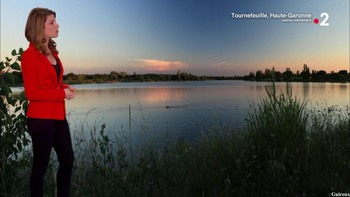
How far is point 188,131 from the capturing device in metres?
13.6

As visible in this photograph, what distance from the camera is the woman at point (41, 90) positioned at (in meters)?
3.01

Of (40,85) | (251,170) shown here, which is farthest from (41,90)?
(251,170)

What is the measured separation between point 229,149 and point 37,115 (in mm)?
3169

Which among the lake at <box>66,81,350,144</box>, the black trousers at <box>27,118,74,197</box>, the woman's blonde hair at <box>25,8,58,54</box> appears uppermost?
the woman's blonde hair at <box>25,8,58,54</box>

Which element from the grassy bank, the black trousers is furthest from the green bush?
the black trousers

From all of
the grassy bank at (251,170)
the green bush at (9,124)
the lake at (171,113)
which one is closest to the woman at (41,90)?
the grassy bank at (251,170)

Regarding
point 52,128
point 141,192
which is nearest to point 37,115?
point 52,128

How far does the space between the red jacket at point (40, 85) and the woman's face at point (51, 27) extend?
0.69 feet

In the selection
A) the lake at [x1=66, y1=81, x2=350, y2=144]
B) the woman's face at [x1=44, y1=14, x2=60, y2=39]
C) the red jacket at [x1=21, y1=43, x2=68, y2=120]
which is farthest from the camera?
the lake at [x1=66, y1=81, x2=350, y2=144]

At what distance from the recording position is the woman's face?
316 cm

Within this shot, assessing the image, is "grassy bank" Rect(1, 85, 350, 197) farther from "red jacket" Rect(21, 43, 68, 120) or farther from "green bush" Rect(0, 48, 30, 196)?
"red jacket" Rect(21, 43, 68, 120)

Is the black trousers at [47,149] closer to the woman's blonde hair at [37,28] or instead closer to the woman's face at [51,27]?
the woman's blonde hair at [37,28]

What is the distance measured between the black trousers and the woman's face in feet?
2.95

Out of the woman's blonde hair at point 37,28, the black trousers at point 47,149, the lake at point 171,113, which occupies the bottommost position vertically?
the lake at point 171,113
